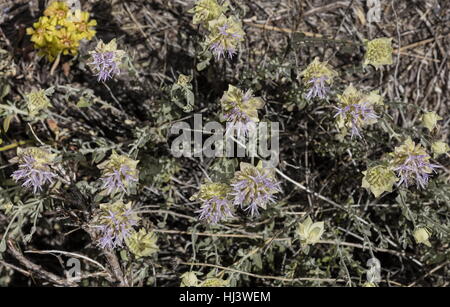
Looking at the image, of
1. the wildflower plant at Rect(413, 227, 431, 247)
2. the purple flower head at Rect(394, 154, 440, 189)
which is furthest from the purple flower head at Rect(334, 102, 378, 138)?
the wildflower plant at Rect(413, 227, 431, 247)

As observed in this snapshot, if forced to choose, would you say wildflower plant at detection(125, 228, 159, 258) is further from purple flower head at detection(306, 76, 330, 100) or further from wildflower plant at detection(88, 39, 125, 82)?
purple flower head at detection(306, 76, 330, 100)

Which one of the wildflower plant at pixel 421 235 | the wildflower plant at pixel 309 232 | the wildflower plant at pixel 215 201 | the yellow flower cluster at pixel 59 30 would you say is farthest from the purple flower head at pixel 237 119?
the yellow flower cluster at pixel 59 30

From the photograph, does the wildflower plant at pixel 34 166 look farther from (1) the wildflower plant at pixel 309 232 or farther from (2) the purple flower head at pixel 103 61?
(1) the wildflower plant at pixel 309 232

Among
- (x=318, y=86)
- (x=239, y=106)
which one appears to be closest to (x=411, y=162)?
(x=318, y=86)

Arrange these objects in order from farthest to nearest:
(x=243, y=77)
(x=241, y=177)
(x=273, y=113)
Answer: (x=273, y=113)
(x=243, y=77)
(x=241, y=177)

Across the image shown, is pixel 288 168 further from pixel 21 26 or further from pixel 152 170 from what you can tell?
pixel 21 26

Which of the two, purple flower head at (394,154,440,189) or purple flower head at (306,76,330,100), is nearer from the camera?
purple flower head at (394,154,440,189)
